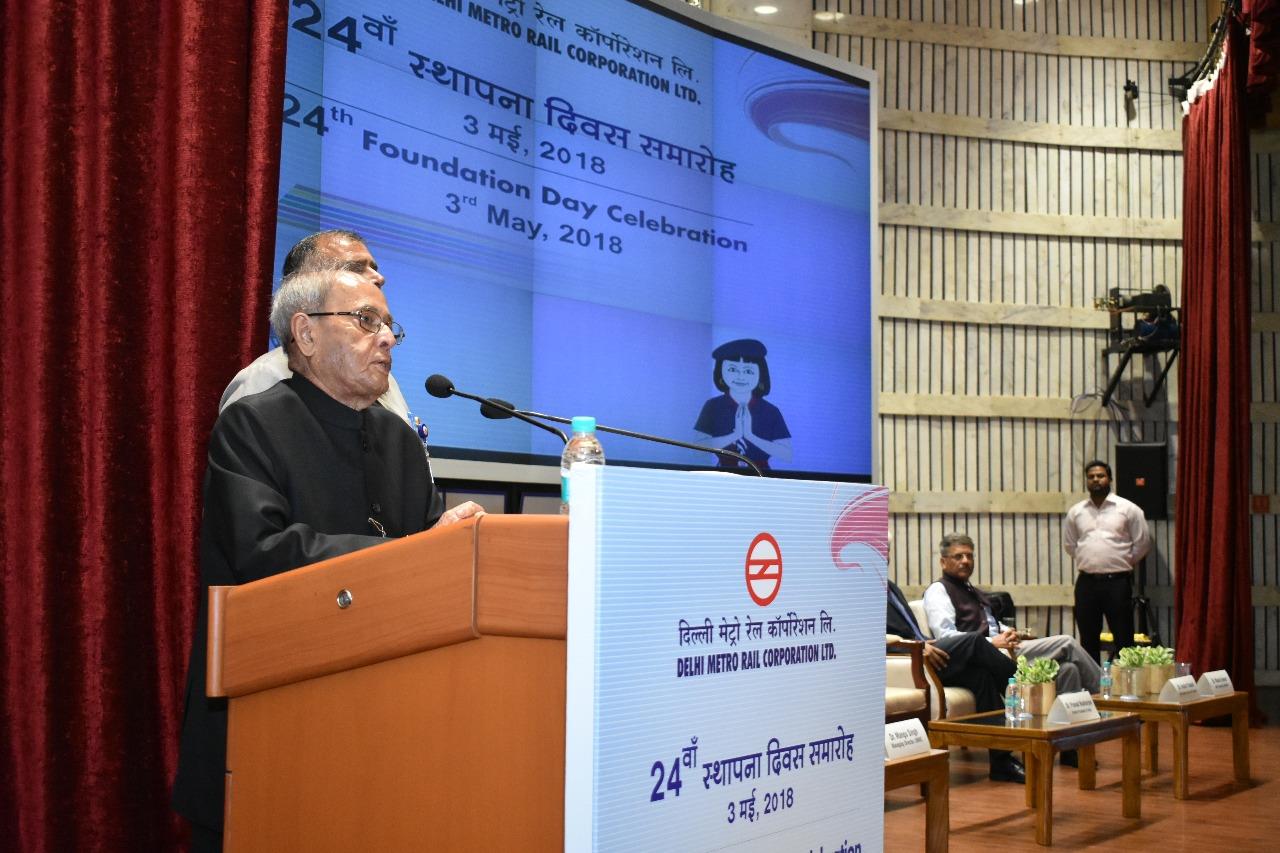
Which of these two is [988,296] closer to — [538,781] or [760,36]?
[760,36]

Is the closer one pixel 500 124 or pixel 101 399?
pixel 101 399

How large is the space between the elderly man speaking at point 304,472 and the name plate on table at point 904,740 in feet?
5.36

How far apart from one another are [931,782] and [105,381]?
7.61 feet

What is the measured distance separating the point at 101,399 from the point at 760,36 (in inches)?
132

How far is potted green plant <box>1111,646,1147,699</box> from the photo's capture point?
227 inches

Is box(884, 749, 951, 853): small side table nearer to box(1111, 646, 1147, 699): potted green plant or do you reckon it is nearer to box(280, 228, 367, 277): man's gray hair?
box(280, 228, 367, 277): man's gray hair

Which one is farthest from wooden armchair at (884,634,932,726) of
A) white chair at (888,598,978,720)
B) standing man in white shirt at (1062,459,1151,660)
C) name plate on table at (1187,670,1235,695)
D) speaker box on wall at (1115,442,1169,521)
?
speaker box on wall at (1115,442,1169,521)

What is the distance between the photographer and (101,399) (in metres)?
2.41

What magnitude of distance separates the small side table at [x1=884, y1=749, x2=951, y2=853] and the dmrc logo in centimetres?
211

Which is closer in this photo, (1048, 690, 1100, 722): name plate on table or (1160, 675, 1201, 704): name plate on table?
(1048, 690, 1100, 722): name plate on table

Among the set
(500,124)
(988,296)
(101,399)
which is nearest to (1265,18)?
(988,296)

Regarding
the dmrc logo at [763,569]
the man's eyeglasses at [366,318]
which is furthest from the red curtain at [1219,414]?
the dmrc logo at [763,569]

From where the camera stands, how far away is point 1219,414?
27.2ft

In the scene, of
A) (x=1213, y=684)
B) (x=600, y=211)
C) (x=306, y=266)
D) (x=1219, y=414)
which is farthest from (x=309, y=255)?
(x=1219, y=414)
